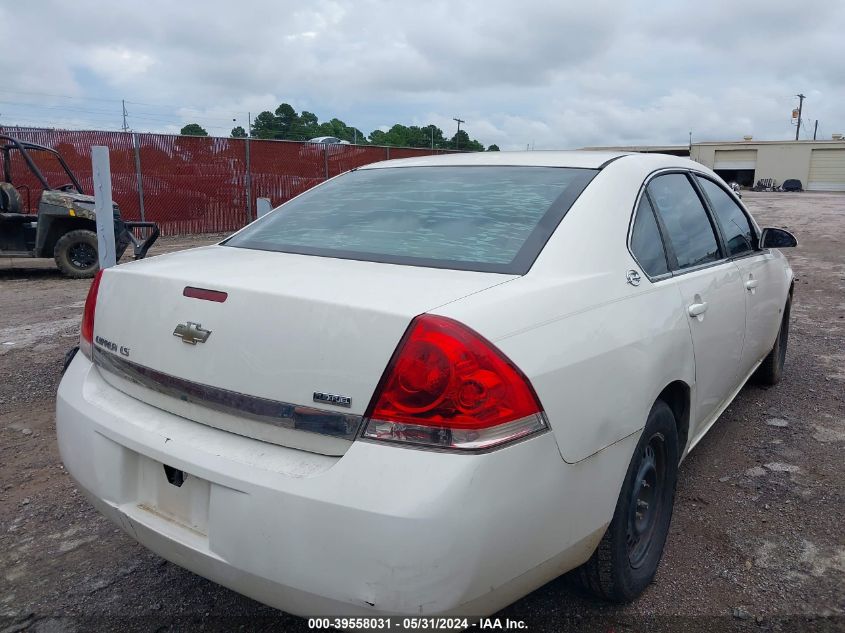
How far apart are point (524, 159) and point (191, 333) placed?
Answer: 165cm

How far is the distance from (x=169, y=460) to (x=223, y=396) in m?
0.24

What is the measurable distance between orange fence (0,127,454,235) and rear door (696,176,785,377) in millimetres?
13065

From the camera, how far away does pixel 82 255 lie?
400 inches

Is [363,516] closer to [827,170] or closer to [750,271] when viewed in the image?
[750,271]

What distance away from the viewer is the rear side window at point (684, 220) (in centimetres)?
282

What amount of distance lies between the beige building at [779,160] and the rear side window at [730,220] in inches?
1912

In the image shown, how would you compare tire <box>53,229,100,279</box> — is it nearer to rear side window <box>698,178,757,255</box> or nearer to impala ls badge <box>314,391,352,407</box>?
rear side window <box>698,178,757,255</box>

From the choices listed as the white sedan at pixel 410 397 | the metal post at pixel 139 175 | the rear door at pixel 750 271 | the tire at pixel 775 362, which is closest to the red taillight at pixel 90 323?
the white sedan at pixel 410 397

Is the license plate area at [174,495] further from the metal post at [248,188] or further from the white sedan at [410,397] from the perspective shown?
the metal post at [248,188]

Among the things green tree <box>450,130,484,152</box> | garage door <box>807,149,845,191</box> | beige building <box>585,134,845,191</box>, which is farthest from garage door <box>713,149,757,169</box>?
green tree <box>450,130,484,152</box>

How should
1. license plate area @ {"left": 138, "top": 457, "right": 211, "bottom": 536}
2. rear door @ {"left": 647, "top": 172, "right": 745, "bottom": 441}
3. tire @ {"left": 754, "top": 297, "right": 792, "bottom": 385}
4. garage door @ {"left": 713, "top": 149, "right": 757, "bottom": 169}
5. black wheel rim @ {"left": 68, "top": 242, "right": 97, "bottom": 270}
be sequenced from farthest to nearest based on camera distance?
garage door @ {"left": 713, "top": 149, "right": 757, "bottom": 169} → black wheel rim @ {"left": 68, "top": 242, "right": 97, "bottom": 270} → tire @ {"left": 754, "top": 297, "right": 792, "bottom": 385} → rear door @ {"left": 647, "top": 172, "right": 745, "bottom": 441} → license plate area @ {"left": 138, "top": 457, "right": 211, "bottom": 536}

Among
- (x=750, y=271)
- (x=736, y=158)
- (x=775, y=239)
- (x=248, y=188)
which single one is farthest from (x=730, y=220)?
(x=736, y=158)

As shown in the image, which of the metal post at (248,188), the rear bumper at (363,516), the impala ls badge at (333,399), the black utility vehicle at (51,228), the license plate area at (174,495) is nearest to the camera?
the rear bumper at (363,516)

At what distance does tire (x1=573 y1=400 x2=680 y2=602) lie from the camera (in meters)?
2.15
